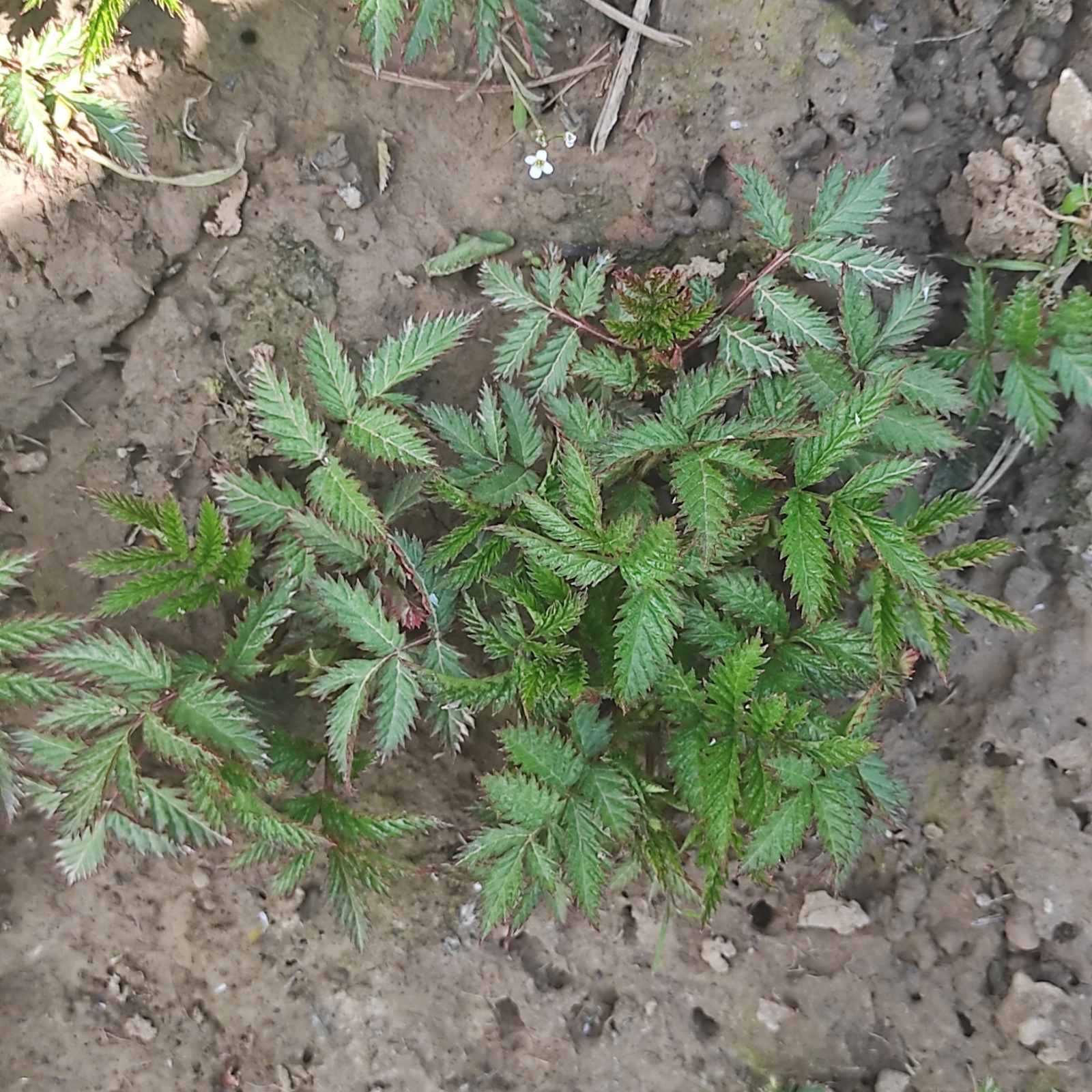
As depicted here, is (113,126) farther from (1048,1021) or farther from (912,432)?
(1048,1021)

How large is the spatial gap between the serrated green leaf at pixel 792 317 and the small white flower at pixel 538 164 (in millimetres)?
655

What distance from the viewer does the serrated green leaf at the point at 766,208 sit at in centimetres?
209

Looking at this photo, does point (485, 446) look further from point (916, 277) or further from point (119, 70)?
point (119, 70)

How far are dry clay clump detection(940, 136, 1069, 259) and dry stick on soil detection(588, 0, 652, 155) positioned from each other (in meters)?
0.90

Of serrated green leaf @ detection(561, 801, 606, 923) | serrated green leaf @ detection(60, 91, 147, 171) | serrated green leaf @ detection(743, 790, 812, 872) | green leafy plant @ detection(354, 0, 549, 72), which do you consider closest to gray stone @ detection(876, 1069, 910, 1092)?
serrated green leaf @ detection(743, 790, 812, 872)

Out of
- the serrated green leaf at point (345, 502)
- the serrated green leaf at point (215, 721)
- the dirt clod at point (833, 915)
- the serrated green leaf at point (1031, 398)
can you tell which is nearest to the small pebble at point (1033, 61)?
the serrated green leaf at point (1031, 398)

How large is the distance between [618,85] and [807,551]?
1288 mm

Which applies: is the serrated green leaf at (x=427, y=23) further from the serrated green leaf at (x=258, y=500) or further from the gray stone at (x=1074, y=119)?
the gray stone at (x=1074, y=119)

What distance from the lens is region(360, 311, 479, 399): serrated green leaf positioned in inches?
83.6

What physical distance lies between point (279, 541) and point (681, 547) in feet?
3.18

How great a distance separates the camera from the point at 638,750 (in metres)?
2.30


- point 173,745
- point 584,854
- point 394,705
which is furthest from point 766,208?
point 173,745

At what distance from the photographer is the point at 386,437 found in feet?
6.86

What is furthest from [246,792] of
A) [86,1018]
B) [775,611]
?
[775,611]
